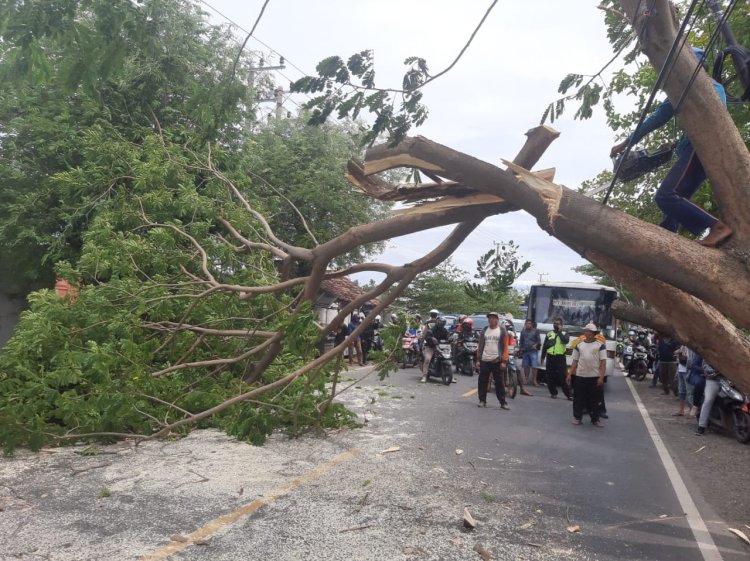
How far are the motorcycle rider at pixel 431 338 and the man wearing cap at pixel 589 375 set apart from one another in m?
5.09

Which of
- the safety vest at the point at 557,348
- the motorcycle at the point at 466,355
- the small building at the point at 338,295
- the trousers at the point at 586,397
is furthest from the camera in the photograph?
the small building at the point at 338,295

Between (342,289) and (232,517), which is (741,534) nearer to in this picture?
(232,517)

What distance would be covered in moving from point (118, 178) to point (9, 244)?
4122 mm

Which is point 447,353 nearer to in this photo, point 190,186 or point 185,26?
point 190,186

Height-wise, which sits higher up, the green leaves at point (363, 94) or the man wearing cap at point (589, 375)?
the green leaves at point (363, 94)

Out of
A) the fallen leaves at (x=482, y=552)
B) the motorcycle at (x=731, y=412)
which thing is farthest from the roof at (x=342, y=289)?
the fallen leaves at (x=482, y=552)

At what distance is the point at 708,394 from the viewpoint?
9719 mm

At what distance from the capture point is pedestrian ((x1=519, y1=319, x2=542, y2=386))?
605 inches

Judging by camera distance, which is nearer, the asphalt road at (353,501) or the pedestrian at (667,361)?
the asphalt road at (353,501)

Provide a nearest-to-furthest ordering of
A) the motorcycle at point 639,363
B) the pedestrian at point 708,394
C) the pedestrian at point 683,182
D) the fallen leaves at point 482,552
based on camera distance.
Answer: the fallen leaves at point 482,552 < the pedestrian at point 683,182 < the pedestrian at point 708,394 < the motorcycle at point 639,363

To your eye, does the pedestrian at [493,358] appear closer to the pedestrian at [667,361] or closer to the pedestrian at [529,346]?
the pedestrian at [529,346]

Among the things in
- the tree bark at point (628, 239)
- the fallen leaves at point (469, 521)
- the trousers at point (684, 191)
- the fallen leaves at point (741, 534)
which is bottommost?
the fallen leaves at point (469, 521)

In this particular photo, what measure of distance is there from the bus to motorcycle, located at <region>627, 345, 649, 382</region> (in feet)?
12.2

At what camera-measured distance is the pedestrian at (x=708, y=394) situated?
959cm
